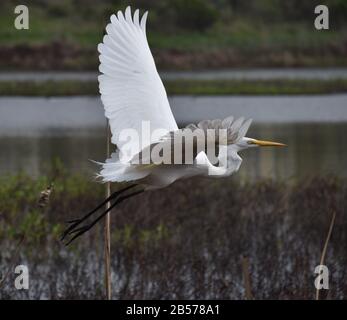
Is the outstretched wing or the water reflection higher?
the water reflection

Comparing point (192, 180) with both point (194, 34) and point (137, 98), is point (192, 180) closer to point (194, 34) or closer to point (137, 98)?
point (137, 98)

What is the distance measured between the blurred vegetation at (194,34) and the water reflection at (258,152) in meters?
13.0

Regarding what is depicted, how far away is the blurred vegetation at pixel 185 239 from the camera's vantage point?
8.35 metres

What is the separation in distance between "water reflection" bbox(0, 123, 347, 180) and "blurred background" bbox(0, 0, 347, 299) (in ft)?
0.12

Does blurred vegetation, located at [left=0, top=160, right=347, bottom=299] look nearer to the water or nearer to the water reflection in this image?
the water

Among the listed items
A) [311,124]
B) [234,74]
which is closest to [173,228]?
[311,124]

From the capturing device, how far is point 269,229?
32.4 feet

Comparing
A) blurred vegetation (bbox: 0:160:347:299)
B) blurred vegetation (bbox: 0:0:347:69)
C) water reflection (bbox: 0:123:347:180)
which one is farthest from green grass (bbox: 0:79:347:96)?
blurred vegetation (bbox: 0:160:347:299)

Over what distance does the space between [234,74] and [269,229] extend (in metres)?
21.0

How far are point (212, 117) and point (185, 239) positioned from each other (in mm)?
10657

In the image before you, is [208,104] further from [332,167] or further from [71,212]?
[71,212]

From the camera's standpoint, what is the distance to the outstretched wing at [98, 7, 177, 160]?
22.3ft

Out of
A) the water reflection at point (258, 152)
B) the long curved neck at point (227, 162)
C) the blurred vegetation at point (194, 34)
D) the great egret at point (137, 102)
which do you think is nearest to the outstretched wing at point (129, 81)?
the great egret at point (137, 102)

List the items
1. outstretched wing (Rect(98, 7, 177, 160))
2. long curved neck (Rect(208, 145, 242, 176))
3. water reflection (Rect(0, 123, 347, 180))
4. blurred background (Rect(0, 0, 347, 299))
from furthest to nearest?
water reflection (Rect(0, 123, 347, 180)), blurred background (Rect(0, 0, 347, 299)), outstretched wing (Rect(98, 7, 177, 160)), long curved neck (Rect(208, 145, 242, 176))
